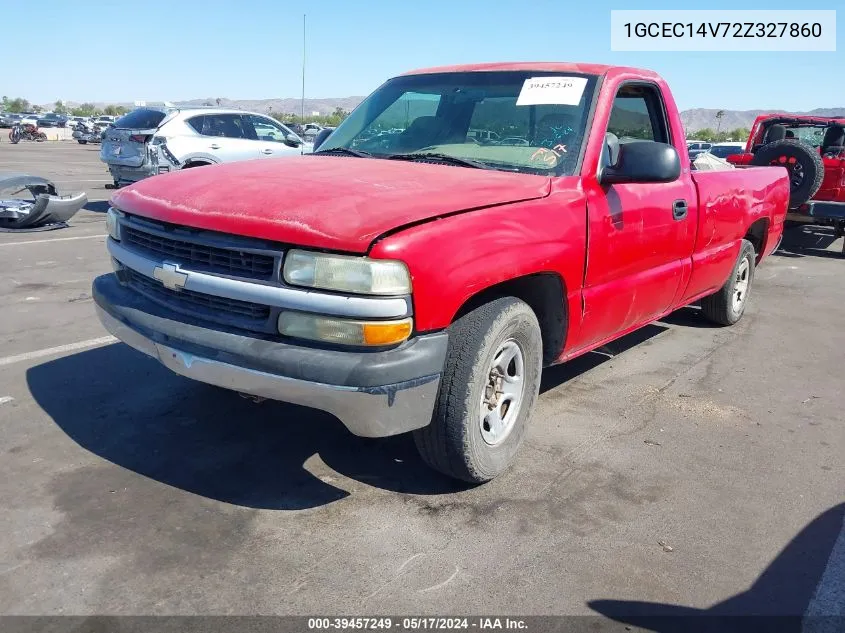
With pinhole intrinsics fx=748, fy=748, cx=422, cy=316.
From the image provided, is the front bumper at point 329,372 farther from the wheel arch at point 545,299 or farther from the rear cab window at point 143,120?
the rear cab window at point 143,120

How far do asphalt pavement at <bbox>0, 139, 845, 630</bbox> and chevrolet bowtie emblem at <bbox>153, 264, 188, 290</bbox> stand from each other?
2.92ft

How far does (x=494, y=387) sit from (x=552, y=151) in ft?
4.30

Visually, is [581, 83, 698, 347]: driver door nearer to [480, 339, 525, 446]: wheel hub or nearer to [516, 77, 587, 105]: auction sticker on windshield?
[516, 77, 587, 105]: auction sticker on windshield

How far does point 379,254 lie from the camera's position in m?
2.68

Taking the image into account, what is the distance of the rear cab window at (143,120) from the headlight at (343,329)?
10274mm

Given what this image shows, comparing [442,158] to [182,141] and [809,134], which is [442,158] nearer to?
[182,141]

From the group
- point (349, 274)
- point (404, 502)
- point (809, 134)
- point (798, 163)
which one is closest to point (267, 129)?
point (798, 163)

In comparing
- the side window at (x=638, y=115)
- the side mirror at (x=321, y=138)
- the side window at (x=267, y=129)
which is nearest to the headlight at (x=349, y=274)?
the side window at (x=638, y=115)

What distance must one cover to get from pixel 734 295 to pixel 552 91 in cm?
313

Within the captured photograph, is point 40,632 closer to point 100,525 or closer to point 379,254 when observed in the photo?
point 100,525

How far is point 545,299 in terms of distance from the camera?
365 centimetres

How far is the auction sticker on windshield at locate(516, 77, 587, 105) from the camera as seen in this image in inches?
157

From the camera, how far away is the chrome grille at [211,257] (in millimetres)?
2836

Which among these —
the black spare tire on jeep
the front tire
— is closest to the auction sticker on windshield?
the front tire
